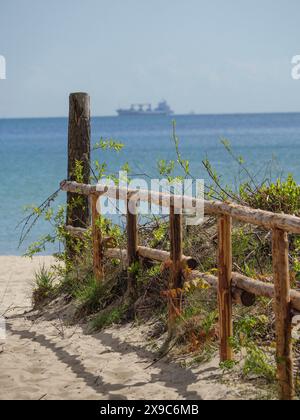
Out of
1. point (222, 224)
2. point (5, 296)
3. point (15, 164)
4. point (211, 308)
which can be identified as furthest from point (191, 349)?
point (15, 164)

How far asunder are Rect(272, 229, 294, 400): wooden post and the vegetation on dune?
0.19 metres

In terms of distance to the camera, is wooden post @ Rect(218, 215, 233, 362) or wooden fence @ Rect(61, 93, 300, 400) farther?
wooden post @ Rect(218, 215, 233, 362)

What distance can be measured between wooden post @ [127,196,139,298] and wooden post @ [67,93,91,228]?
168 centimetres

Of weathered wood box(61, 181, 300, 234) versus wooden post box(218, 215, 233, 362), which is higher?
weathered wood box(61, 181, 300, 234)

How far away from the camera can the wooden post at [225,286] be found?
6.19 m

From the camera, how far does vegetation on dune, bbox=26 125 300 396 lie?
21.3ft

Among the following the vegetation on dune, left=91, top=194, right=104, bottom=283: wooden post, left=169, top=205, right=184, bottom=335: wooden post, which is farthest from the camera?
left=91, top=194, right=104, bottom=283: wooden post

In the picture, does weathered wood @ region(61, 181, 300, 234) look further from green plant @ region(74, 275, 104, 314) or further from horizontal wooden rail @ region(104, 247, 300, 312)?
green plant @ region(74, 275, 104, 314)

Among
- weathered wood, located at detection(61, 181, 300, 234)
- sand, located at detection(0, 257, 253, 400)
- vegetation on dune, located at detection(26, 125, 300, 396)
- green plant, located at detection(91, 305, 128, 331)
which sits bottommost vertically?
sand, located at detection(0, 257, 253, 400)

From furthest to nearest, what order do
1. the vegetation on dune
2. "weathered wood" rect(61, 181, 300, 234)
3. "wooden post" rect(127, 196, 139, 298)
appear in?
"wooden post" rect(127, 196, 139, 298) < the vegetation on dune < "weathered wood" rect(61, 181, 300, 234)

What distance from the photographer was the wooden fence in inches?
214

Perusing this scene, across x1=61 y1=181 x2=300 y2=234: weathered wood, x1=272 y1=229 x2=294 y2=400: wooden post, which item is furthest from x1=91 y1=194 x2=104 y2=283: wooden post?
x1=272 y1=229 x2=294 y2=400: wooden post

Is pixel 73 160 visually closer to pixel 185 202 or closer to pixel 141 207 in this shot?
pixel 141 207

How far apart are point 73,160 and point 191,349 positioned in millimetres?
3623
